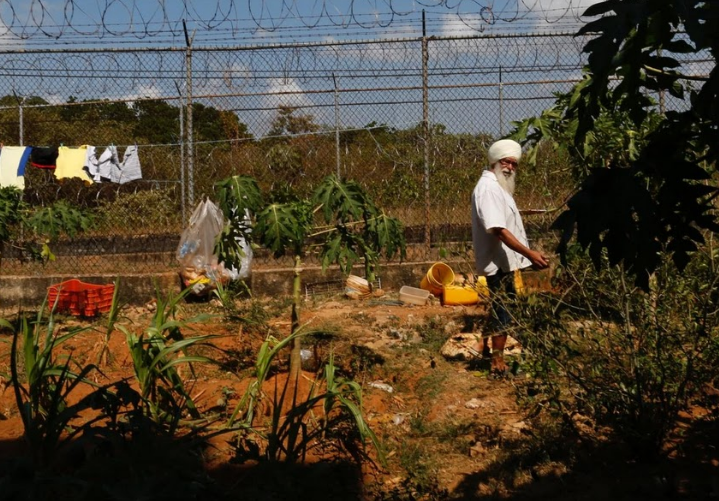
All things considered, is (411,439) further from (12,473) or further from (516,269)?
(12,473)

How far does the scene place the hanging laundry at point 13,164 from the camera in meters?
8.83

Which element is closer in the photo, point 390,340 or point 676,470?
point 676,470

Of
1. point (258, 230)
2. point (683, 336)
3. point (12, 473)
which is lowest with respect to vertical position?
point (12, 473)

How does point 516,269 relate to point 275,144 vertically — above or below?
below

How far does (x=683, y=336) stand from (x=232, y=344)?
3352 mm

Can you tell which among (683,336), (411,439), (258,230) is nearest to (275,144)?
(258,230)

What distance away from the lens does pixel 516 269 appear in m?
5.18

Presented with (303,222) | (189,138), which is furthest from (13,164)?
(303,222)

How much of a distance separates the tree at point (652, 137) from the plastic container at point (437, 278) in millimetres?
5507

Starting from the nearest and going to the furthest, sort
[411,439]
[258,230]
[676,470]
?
1. [676,470]
2. [411,439]
3. [258,230]

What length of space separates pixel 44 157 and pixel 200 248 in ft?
6.43

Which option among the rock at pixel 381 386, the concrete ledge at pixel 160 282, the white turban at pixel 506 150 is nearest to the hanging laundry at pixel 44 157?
the concrete ledge at pixel 160 282

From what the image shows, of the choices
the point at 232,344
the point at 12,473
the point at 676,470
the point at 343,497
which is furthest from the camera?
the point at 232,344

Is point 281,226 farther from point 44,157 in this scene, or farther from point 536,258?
point 44,157
